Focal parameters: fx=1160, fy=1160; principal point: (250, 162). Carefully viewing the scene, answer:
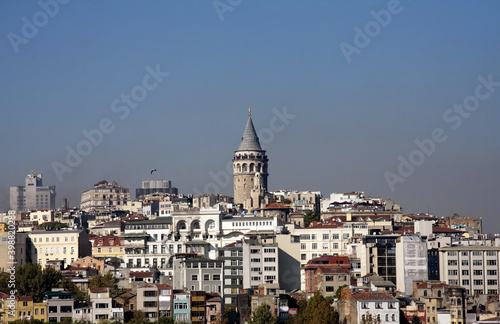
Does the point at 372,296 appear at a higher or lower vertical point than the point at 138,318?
higher

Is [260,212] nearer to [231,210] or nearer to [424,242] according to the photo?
[231,210]

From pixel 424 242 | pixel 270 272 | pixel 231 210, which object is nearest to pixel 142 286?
pixel 270 272

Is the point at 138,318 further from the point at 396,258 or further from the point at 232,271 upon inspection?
the point at 396,258

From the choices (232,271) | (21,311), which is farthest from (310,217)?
(21,311)

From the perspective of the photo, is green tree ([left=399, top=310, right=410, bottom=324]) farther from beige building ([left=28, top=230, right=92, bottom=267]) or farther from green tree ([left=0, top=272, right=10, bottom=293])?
beige building ([left=28, top=230, right=92, bottom=267])

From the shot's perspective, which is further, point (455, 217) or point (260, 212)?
point (455, 217)

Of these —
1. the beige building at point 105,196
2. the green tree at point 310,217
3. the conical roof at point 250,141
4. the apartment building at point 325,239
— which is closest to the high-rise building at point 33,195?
the beige building at point 105,196
